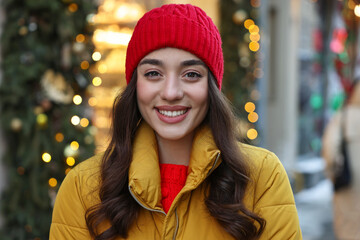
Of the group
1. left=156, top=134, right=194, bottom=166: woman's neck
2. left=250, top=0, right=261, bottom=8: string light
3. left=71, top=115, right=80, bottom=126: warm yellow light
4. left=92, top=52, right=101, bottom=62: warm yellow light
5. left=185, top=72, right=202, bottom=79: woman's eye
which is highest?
left=250, top=0, right=261, bottom=8: string light

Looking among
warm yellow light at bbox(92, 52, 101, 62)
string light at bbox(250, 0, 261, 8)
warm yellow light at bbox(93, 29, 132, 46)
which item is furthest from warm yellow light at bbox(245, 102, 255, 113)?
warm yellow light at bbox(92, 52, 101, 62)

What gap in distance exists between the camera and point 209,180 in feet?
7.41

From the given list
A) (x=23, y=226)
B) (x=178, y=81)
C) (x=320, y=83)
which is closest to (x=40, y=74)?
(x=23, y=226)

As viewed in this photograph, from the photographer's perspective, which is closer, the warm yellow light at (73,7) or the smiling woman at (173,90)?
the smiling woman at (173,90)

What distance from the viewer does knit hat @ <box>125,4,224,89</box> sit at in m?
2.18

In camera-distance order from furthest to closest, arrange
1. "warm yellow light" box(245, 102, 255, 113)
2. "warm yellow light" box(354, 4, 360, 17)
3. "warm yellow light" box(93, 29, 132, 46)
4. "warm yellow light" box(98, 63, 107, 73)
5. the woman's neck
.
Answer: "warm yellow light" box(245, 102, 255, 113) < "warm yellow light" box(354, 4, 360, 17) < "warm yellow light" box(93, 29, 132, 46) < "warm yellow light" box(98, 63, 107, 73) < the woman's neck

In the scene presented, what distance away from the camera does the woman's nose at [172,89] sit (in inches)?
84.8

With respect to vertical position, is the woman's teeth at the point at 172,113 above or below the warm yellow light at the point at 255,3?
below

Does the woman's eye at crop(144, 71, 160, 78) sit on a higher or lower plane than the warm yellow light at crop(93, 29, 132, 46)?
Answer: lower

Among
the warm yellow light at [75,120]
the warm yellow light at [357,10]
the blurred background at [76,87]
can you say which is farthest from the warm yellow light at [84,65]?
the warm yellow light at [357,10]

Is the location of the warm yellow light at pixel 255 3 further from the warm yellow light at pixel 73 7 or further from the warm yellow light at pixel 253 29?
the warm yellow light at pixel 73 7

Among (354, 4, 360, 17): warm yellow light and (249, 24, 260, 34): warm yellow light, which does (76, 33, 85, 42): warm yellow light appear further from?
(249, 24, 260, 34): warm yellow light

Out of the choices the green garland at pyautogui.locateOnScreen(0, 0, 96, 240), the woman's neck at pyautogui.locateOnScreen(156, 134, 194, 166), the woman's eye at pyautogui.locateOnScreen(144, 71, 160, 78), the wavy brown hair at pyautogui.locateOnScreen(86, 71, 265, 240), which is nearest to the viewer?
the wavy brown hair at pyautogui.locateOnScreen(86, 71, 265, 240)

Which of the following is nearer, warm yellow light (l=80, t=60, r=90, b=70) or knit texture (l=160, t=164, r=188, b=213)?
knit texture (l=160, t=164, r=188, b=213)
